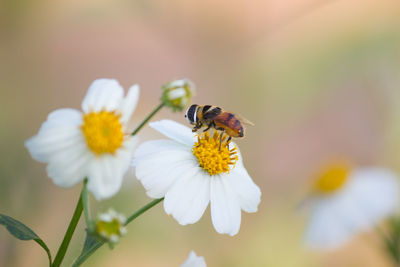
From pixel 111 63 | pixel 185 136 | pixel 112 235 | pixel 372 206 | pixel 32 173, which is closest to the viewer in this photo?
pixel 112 235

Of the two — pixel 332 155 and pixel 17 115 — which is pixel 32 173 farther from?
pixel 332 155

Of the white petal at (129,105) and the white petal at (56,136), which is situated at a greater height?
the white petal at (129,105)

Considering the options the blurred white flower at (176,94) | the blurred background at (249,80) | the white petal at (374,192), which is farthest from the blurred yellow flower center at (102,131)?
the blurred background at (249,80)

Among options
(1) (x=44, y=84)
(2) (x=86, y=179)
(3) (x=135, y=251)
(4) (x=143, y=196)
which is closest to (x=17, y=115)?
(1) (x=44, y=84)

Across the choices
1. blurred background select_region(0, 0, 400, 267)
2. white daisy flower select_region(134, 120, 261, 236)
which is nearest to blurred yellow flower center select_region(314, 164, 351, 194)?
blurred background select_region(0, 0, 400, 267)

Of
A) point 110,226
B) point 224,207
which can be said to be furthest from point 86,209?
point 224,207

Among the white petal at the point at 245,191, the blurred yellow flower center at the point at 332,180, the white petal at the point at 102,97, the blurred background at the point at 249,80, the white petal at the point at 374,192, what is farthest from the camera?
the blurred background at the point at 249,80

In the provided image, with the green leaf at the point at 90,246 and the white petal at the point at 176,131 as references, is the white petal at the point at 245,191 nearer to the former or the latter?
the white petal at the point at 176,131

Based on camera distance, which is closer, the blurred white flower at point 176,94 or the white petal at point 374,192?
the blurred white flower at point 176,94
